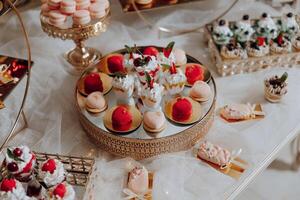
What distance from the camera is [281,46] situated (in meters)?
1.54

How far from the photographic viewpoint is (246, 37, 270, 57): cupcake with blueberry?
1.52 m

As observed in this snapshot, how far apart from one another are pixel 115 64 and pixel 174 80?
0.21 m

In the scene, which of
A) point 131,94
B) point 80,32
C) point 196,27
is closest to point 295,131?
point 131,94

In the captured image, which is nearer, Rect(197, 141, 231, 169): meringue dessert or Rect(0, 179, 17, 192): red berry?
Rect(0, 179, 17, 192): red berry

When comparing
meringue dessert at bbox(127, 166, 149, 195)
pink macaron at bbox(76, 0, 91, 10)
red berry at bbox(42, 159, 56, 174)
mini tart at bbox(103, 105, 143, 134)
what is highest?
pink macaron at bbox(76, 0, 91, 10)

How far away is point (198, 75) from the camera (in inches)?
54.4

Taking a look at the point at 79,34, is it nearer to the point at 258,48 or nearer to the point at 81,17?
the point at 81,17

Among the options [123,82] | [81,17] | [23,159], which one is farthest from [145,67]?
A: [23,159]

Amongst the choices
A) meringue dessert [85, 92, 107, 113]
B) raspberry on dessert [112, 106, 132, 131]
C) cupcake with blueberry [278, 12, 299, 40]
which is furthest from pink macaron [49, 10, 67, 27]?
cupcake with blueberry [278, 12, 299, 40]

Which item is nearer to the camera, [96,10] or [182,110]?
[182,110]

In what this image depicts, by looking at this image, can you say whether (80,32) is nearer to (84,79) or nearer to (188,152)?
(84,79)

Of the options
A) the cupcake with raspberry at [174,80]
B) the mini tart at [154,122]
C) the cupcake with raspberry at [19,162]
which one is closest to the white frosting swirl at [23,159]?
the cupcake with raspberry at [19,162]

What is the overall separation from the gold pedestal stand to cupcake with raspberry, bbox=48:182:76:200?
58 centimetres

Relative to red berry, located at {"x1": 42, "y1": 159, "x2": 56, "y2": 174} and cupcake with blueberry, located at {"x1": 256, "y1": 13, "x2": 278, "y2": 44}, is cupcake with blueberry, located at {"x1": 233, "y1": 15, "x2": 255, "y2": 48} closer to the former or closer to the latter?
cupcake with blueberry, located at {"x1": 256, "y1": 13, "x2": 278, "y2": 44}
